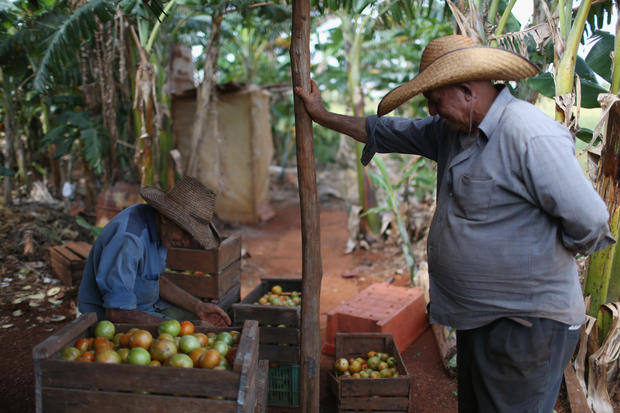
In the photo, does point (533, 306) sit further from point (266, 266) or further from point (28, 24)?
point (28, 24)

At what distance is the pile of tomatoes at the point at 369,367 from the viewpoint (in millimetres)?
3355

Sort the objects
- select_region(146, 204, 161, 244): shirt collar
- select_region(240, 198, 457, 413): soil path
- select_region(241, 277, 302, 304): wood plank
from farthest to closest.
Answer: select_region(241, 277, 302, 304): wood plank → select_region(240, 198, 457, 413): soil path → select_region(146, 204, 161, 244): shirt collar

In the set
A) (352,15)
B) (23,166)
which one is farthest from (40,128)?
(352,15)

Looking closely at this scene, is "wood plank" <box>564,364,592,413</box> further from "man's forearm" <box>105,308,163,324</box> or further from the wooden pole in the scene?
"man's forearm" <box>105,308,163,324</box>

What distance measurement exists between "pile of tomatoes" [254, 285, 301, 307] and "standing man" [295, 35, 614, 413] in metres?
1.65

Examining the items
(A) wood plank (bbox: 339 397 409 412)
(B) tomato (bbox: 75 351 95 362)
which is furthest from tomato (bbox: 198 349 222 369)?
(A) wood plank (bbox: 339 397 409 412)

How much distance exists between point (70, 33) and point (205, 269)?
3441 mm

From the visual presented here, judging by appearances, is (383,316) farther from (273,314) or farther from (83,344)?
(83,344)

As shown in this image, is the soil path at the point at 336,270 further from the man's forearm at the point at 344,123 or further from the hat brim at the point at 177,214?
the man's forearm at the point at 344,123

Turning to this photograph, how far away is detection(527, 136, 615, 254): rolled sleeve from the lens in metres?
1.65

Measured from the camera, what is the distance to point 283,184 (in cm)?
1380

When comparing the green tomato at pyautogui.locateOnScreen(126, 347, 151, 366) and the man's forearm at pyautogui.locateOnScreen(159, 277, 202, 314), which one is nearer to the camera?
the green tomato at pyautogui.locateOnScreen(126, 347, 151, 366)

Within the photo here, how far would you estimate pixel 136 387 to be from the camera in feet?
5.75

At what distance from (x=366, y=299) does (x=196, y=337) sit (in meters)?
2.78
